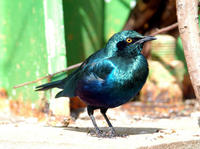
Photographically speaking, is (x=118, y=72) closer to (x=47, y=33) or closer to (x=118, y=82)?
(x=118, y=82)

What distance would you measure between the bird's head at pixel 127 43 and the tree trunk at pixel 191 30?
0.38 meters

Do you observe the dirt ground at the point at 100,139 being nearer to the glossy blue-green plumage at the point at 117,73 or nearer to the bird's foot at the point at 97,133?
the bird's foot at the point at 97,133

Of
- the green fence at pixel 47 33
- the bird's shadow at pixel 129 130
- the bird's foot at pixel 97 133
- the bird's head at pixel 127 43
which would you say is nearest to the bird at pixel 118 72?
the bird's head at pixel 127 43

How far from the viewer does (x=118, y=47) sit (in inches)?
141

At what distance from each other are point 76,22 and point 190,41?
246 centimetres

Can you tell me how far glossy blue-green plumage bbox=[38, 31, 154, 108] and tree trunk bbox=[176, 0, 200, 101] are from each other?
331 mm

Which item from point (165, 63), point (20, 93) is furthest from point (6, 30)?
point (165, 63)

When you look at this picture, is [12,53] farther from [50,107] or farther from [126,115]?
[126,115]

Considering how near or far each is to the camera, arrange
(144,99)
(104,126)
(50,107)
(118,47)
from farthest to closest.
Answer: (144,99) < (50,107) < (104,126) < (118,47)

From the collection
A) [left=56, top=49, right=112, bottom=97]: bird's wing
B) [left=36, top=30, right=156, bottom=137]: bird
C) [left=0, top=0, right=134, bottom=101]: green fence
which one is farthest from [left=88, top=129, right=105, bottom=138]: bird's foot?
[left=0, top=0, right=134, bottom=101]: green fence

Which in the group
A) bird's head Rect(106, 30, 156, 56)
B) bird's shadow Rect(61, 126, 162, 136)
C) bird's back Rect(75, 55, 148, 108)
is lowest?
bird's shadow Rect(61, 126, 162, 136)

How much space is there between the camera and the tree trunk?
3.58m

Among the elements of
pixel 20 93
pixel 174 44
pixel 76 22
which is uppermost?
pixel 76 22

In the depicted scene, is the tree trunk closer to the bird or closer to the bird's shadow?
the bird
